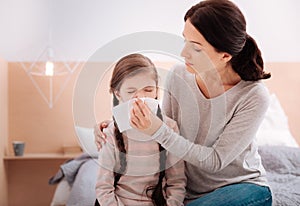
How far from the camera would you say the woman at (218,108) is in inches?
61.4

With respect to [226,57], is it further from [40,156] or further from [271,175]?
[40,156]

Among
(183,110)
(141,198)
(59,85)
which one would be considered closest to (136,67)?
(183,110)

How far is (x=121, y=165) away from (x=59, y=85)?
7.13 feet

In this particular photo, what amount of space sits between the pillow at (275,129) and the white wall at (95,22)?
1.43 feet

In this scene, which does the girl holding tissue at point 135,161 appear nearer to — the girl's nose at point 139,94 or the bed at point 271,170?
the girl's nose at point 139,94

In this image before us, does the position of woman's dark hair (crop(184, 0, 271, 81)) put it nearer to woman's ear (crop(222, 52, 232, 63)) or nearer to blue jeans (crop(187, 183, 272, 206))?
woman's ear (crop(222, 52, 232, 63))

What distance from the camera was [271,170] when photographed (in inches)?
107

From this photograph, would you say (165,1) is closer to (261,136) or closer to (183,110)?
(261,136)

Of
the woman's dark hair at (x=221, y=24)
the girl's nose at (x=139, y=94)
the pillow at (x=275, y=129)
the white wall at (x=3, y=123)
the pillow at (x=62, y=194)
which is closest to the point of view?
the girl's nose at (x=139, y=94)

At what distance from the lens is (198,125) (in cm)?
163

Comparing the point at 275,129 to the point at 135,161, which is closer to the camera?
the point at 135,161

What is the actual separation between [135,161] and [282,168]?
4.63 feet

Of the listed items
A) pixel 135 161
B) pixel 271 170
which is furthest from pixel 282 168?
pixel 135 161

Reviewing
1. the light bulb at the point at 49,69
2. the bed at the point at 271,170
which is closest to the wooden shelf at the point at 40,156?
the bed at the point at 271,170
